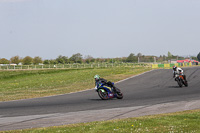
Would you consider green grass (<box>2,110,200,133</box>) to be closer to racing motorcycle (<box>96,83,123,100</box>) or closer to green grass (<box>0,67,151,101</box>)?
racing motorcycle (<box>96,83,123,100</box>)

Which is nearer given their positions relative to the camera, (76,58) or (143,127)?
(143,127)

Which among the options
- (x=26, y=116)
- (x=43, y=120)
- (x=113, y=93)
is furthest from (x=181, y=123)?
(x=113, y=93)

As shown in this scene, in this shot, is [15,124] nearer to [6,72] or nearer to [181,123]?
[181,123]

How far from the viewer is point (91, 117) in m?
12.9

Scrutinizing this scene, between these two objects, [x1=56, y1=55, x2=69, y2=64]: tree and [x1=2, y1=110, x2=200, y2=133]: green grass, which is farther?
[x1=56, y1=55, x2=69, y2=64]: tree

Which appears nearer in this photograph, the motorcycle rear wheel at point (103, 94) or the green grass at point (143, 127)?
the green grass at point (143, 127)

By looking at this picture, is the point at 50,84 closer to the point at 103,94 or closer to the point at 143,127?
the point at 103,94

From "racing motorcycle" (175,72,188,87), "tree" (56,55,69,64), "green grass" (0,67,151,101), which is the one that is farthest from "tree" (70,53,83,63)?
"racing motorcycle" (175,72,188,87)

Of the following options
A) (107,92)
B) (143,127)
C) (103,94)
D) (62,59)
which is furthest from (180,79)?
(62,59)

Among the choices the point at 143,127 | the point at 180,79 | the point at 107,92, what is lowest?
the point at 143,127

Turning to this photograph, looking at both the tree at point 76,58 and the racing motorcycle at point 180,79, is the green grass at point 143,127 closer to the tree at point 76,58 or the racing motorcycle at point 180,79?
the racing motorcycle at point 180,79

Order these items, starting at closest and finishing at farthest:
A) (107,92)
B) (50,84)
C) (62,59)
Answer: (107,92) < (50,84) < (62,59)

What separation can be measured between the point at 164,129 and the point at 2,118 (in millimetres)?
7270

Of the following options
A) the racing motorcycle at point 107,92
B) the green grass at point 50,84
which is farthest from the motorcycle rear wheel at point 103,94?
the green grass at point 50,84
